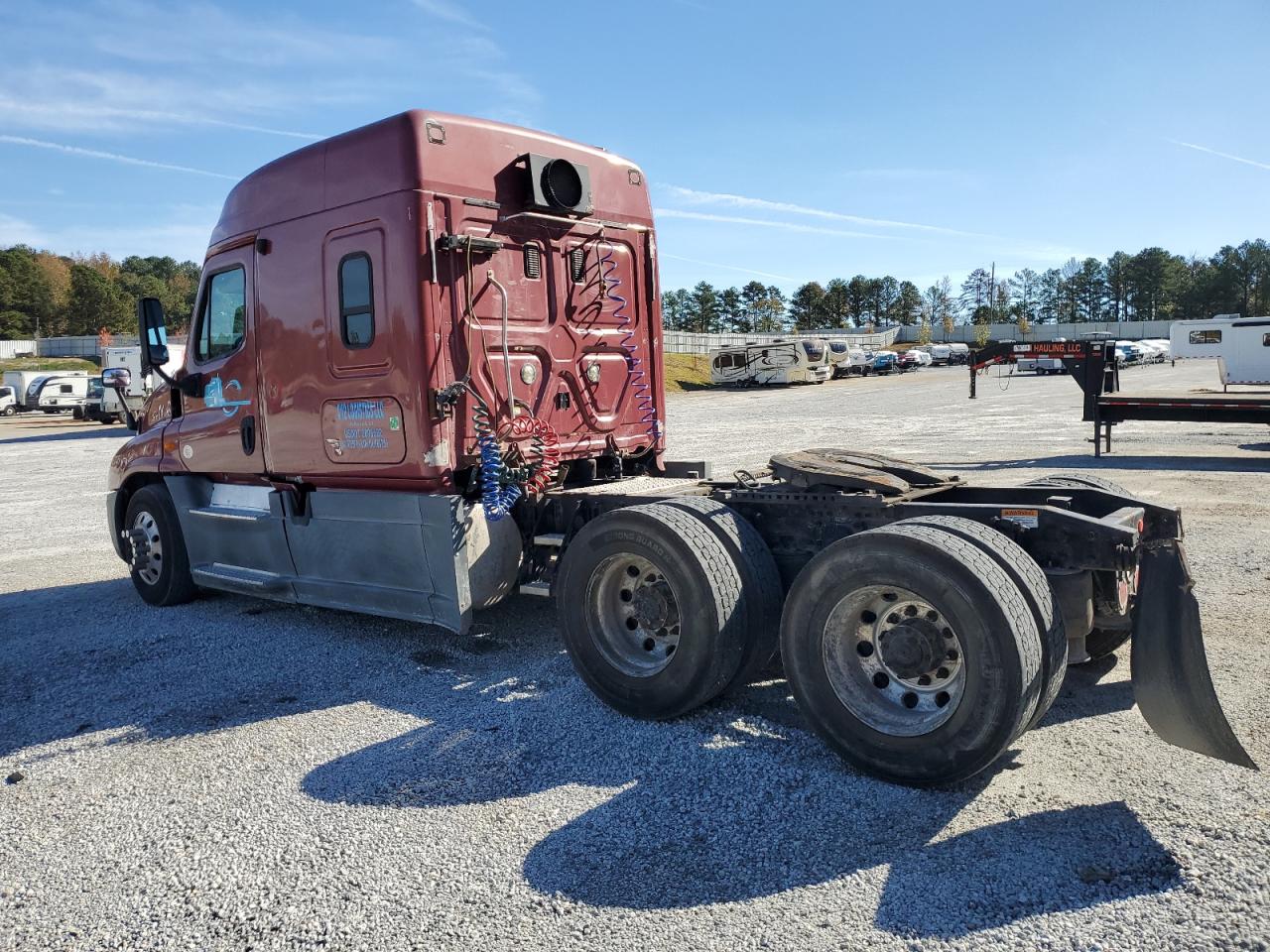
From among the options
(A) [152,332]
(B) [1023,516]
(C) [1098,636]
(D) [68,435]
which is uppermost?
(A) [152,332]

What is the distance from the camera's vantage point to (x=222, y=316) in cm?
705

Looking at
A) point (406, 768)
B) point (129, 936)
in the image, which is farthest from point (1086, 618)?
point (129, 936)

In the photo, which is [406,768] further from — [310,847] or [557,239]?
[557,239]

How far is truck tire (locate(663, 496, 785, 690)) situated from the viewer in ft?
15.2

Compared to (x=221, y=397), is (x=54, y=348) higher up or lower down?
higher up

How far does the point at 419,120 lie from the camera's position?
220 inches

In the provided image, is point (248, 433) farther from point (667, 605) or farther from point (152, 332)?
point (667, 605)

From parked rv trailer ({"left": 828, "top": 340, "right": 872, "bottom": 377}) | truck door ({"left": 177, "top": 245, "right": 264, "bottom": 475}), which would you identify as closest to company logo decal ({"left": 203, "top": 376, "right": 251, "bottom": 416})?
truck door ({"left": 177, "top": 245, "right": 264, "bottom": 475})

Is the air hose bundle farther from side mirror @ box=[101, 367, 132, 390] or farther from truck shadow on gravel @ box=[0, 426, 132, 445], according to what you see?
truck shadow on gravel @ box=[0, 426, 132, 445]

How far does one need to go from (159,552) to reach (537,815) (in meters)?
5.30

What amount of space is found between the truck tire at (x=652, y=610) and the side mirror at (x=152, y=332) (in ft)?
13.4

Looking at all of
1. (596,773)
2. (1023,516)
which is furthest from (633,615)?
(1023,516)

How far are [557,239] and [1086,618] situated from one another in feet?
13.4

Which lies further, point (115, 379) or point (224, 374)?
point (115, 379)
